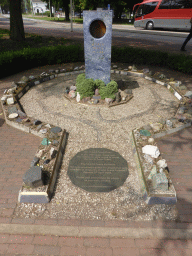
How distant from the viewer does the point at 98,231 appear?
330 centimetres

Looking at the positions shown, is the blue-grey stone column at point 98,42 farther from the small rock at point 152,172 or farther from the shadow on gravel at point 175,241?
the shadow on gravel at point 175,241

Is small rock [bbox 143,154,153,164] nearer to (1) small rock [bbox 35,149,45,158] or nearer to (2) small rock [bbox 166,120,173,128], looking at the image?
(2) small rock [bbox 166,120,173,128]

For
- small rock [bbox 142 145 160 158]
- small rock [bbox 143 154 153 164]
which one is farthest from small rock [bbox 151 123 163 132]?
small rock [bbox 143 154 153 164]

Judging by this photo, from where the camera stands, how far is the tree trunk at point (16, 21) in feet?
43.1

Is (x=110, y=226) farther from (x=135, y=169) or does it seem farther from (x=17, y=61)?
(x=17, y=61)

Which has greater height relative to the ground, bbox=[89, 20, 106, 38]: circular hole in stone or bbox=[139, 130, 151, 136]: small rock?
bbox=[89, 20, 106, 38]: circular hole in stone

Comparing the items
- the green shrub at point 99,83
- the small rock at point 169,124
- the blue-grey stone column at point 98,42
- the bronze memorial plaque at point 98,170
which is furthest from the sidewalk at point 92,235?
the blue-grey stone column at point 98,42

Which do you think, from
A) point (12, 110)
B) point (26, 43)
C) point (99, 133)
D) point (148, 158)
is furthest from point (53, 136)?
point (26, 43)

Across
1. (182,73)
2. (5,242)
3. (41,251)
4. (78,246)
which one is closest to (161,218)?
(78,246)

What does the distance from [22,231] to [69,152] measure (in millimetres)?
2136

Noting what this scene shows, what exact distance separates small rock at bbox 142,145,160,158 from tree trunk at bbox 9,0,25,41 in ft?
46.2

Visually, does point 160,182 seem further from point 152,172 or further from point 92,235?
point 92,235

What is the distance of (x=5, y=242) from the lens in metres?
3.17

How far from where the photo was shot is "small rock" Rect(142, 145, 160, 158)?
178 inches
